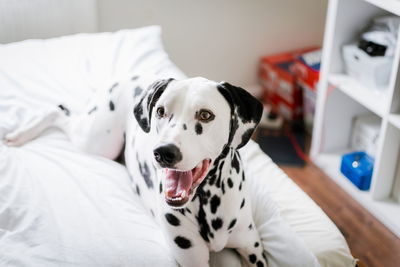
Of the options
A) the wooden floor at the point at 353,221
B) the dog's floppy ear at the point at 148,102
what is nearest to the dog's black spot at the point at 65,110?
the dog's floppy ear at the point at 148,102

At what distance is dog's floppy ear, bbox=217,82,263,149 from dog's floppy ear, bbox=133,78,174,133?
0.17 m

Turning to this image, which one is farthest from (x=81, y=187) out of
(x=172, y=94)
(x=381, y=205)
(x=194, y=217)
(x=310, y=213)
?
(x=381, y=205)

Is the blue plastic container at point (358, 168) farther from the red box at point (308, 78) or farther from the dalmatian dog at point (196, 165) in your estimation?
the dalmatian dog at point (196, 165)

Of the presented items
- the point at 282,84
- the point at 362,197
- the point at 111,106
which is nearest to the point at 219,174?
the point at 111,106

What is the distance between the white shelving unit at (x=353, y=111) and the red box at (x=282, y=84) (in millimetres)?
A: 426

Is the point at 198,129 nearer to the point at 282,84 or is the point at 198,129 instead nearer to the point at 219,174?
the point at 219,174

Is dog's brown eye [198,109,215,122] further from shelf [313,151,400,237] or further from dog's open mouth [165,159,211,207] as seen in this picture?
shelf [313,151,400,237]

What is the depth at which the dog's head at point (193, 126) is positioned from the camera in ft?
3.85

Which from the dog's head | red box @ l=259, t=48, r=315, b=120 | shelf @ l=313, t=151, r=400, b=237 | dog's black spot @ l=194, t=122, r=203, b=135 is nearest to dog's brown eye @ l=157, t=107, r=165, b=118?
the dog's head

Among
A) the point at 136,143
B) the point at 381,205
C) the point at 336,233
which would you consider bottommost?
the point at 381,205

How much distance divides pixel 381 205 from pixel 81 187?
143 centimetres

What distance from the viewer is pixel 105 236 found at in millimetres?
1407

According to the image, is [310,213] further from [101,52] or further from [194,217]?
[101,52]

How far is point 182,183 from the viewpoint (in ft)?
4.09
